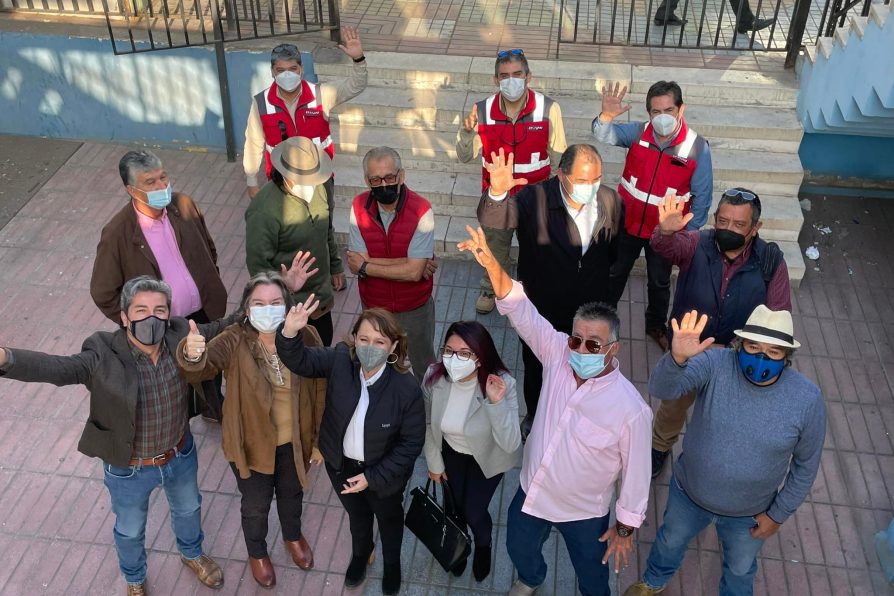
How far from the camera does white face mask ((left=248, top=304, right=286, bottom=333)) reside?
357cm

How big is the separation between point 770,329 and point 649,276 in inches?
93.0

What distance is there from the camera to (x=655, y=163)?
199 inches

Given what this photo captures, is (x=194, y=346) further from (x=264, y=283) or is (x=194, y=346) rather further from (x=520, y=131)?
(x=520, y=131)

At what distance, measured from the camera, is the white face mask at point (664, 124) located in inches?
→ 192

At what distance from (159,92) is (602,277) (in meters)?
5.33

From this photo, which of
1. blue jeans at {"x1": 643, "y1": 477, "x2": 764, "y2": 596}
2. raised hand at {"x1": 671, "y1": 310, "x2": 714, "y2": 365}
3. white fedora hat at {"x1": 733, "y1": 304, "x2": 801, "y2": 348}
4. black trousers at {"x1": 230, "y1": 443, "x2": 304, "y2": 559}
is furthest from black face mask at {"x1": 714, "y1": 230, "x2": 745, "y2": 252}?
black trousers at {"x1": 230, "y1": 443, "x2": 304, "y2": 559}

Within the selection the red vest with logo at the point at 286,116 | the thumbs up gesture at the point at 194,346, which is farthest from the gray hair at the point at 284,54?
the thumbs up gesture at the point at 194,346

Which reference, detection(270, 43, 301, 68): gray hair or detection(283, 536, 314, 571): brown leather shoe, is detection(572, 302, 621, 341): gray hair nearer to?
detection(283, 536, 314, 571): brown leather shoe

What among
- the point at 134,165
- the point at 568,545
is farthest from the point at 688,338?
the point at 134,165

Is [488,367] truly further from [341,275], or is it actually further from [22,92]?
[22,92]

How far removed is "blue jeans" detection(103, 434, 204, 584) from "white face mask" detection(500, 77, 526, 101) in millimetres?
2845

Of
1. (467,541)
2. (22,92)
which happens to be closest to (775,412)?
(467,541)

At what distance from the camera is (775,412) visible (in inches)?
134

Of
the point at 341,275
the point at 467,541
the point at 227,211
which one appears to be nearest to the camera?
the point at 467,541
